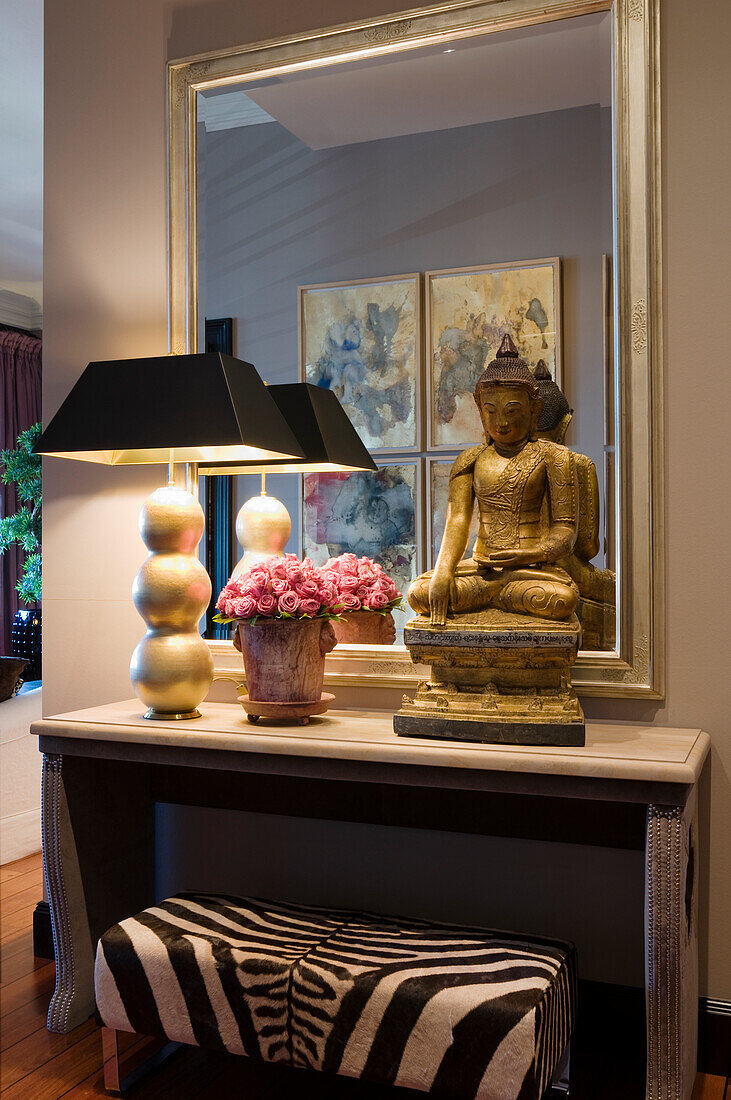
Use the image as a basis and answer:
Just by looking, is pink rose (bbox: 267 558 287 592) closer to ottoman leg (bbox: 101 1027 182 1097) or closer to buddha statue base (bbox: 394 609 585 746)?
buddha statue base (bbox: 394 609 585 746)

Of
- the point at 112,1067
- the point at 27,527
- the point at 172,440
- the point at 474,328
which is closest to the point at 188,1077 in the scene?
the point at 112,1067

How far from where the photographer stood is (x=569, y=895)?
82.9 inches

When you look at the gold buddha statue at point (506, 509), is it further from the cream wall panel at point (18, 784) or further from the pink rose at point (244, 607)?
the cream wall panel at point (18, 784)

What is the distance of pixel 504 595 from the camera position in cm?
193

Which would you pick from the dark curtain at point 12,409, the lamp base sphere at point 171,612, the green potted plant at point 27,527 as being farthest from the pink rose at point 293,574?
the dark curtain at point 12,409

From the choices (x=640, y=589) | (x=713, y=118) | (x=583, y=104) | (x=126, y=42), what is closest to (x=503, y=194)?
(x=583, y=104)

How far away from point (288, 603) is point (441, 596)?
1.09 ft

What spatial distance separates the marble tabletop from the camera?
5.40 feet

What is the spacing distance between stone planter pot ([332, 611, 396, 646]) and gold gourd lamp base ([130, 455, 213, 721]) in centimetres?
34

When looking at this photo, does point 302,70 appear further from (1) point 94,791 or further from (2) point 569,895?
(2) point 569,895

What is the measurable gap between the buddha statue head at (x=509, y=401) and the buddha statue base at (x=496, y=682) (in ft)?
1.32

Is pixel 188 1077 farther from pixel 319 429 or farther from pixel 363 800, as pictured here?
pixel 319 429

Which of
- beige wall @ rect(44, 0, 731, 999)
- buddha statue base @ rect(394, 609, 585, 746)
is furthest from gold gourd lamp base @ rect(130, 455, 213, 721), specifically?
buddha statue base @ rect(394, 609, 585, 746)

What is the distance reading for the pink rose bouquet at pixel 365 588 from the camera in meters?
2.21
